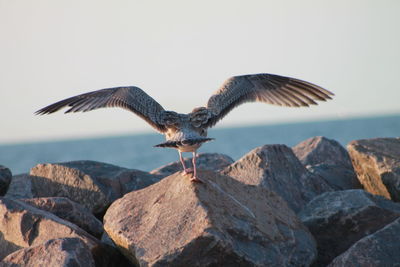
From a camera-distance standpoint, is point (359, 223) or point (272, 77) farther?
point (272, 77)

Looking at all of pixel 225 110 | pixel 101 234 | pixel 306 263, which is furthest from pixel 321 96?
pixel 101 234

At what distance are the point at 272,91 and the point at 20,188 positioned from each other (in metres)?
5.10

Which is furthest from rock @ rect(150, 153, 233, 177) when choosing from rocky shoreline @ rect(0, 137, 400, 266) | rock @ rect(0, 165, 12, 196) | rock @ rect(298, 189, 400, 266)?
rock @ rect(298, 189, 400, 266)

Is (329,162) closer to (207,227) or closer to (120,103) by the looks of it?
(120,103)

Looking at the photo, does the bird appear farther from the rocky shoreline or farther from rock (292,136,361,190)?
rock (292,136,361,190)

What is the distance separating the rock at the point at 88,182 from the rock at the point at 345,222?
2.91 m

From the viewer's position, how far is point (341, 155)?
11758 mm

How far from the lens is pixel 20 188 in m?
11.1

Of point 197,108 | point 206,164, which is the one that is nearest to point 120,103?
point 197,108

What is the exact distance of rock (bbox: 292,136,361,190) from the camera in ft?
33.2

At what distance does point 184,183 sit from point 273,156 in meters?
2.60

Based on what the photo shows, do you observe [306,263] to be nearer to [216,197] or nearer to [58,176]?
[216,197]

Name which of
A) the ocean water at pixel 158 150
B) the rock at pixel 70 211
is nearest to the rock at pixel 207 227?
the rock at pixel 70 211

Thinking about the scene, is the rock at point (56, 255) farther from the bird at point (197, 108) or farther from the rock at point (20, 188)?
the rock at point (20, 188)
